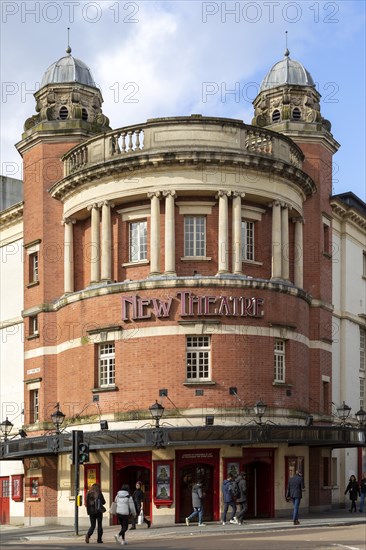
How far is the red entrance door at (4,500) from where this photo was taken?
4838cm

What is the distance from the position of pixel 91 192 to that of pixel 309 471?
14859 millimetres

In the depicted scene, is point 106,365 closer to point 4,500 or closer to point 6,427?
point 6,427

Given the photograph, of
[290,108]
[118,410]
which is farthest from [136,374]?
[290,108]

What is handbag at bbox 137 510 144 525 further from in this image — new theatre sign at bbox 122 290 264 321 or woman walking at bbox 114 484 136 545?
woman walking at bbox 114 484 136 545

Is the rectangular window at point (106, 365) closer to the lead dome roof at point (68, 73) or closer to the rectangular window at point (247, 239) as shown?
the rectangular window at point (247, 239)

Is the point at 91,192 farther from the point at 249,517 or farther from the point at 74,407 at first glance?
the point at 249,517

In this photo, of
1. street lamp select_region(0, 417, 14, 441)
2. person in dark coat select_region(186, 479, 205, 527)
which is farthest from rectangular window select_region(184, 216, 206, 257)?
street lamp select_region(0, 417, 14, 441)

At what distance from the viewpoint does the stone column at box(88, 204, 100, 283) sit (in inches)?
1697

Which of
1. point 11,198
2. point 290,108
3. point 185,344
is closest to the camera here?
point 185,344

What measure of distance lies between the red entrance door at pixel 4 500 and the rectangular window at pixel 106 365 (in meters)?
9.88

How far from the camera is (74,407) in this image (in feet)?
142

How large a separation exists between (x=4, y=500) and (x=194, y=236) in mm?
16225

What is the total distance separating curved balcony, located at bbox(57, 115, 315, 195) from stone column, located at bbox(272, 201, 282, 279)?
1.64 metres

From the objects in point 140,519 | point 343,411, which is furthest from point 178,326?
point 343,411
